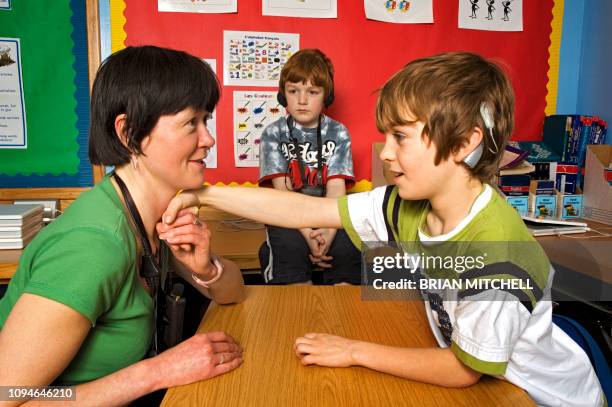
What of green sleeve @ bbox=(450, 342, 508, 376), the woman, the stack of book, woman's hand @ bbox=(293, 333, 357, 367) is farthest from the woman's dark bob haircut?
the stack of book

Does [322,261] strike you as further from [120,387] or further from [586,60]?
[586,60]

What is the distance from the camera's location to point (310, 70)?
2385 mm

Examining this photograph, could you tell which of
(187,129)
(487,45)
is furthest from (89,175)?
(487,45)

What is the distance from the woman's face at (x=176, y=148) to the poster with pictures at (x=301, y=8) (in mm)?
1624

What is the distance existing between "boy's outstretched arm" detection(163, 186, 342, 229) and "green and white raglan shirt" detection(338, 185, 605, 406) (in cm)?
23

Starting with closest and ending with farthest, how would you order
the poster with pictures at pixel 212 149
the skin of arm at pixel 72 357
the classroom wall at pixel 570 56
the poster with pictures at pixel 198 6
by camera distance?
1. the skin of arm at pixel 72 357
2. the poster with pictures at pixel 198 6
3. the poster with pictures at pixel 212 149
4. the classroom wall at pixel 570 56

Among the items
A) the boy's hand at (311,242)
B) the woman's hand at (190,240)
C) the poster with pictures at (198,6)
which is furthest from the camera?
the poster with pictures at (198,6)

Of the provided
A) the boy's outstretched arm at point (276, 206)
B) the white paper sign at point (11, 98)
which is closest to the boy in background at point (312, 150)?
the boy's outstretched arm at point (276, 206)

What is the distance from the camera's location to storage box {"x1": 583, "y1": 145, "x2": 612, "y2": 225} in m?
2.31

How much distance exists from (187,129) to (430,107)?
0.55 meters

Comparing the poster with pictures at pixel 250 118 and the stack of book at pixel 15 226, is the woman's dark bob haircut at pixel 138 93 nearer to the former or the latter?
the stack of book at pixel 15 226

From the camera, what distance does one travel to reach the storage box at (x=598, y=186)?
2307 millimetres

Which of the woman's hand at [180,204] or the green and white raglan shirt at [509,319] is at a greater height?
the woman's hand at [180,204]

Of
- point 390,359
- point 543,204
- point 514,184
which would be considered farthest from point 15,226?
point 543,204
